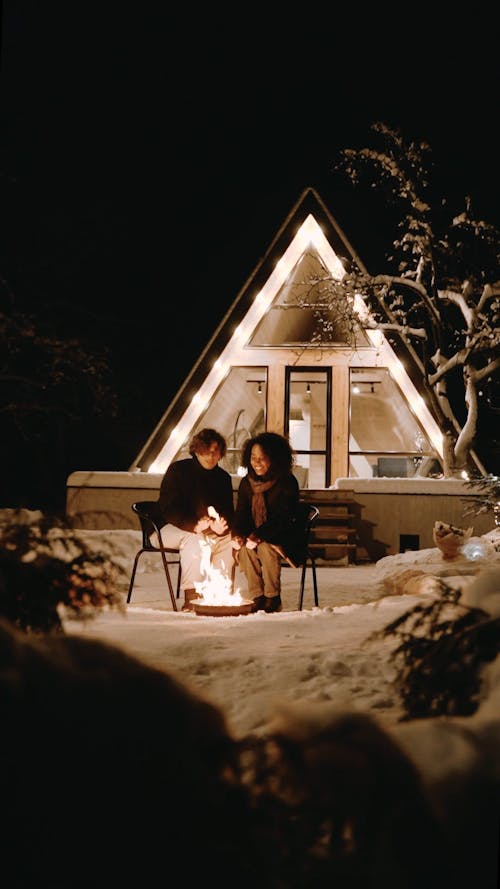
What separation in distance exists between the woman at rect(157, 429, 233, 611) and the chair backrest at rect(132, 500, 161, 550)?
7cm

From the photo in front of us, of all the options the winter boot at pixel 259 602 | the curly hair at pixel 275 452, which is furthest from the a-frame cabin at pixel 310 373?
the winter boot at pixel 259 602

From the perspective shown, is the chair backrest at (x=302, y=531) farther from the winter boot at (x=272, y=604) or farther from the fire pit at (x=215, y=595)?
the fire pit at (x=215, y=595)

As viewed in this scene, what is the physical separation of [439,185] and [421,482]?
5.38 metres

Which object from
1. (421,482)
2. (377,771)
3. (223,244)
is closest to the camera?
(377,771)

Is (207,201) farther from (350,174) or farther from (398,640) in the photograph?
(398,640)

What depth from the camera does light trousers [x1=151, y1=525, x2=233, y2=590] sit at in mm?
5578

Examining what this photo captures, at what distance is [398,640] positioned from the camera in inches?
121

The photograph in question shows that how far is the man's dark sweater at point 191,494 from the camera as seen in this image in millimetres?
5684

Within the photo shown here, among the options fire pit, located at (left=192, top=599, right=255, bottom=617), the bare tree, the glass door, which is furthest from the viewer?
the glass door

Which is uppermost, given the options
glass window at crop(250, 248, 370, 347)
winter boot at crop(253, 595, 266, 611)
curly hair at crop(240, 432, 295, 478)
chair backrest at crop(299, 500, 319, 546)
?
glass window at crop(250, 248, 370, 347)

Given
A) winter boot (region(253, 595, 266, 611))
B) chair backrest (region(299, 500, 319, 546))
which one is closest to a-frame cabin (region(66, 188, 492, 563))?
chair backrest (region(299, 500, 319, 546))

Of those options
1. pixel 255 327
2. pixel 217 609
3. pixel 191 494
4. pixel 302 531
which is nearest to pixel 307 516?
pixel 302 531

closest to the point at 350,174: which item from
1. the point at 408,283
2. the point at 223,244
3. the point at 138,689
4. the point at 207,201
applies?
the point at 408,283

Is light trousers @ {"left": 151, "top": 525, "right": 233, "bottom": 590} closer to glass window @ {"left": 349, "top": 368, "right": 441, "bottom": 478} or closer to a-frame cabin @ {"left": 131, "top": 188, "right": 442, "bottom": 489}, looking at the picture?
a-frame cabin @ {"left": 131, "top": 188, "right": 442, "bottom": 489}
